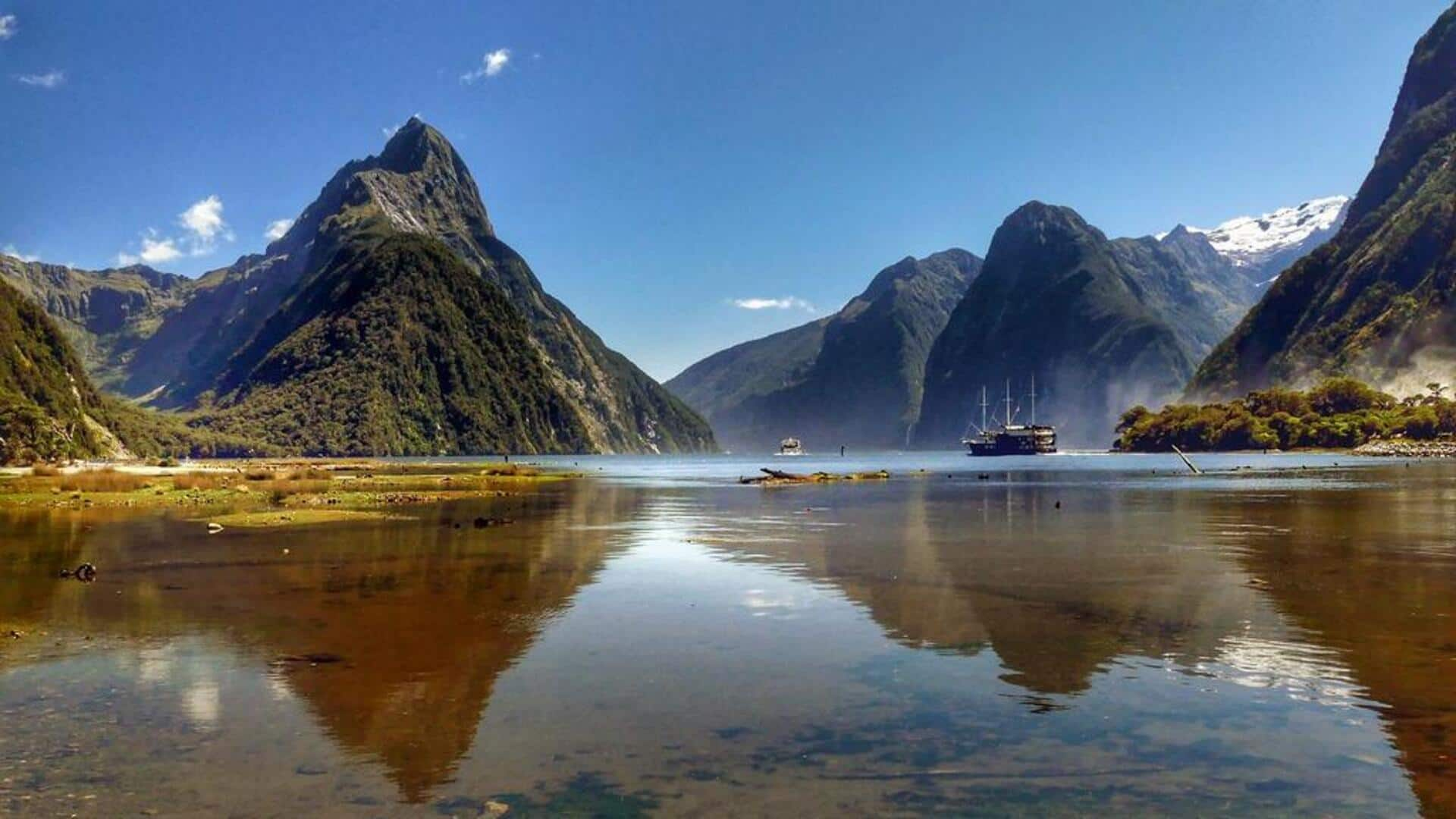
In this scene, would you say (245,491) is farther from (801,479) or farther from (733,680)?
(733,680)

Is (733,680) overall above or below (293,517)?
below

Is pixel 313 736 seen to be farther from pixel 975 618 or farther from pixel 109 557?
pixel 109 557

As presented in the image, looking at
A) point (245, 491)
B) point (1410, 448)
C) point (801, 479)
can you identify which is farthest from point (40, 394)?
point (1410, 448)

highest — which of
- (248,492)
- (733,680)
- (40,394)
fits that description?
(40,394)

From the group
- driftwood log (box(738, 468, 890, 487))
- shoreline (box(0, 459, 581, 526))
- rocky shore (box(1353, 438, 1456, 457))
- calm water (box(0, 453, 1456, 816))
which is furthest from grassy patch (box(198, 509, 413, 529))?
rocky shore (box(1353, 438, 1456, 457))

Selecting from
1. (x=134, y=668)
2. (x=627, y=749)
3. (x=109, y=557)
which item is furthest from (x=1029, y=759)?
(x=109, y=557)

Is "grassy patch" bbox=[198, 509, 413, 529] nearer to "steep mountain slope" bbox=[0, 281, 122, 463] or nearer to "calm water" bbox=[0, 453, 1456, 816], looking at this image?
"calm water" bbox=[0, 453, 1456, 816]

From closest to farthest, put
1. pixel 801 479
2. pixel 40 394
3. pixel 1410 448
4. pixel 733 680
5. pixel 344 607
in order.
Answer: pixel 733 680 < pixel 344 607 < pixel 801 479 < pixel 40 394 < pixel 1410 448

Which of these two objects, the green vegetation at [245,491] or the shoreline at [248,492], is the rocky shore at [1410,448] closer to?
the shoreline at [248,492]

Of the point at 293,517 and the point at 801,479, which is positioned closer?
the point at 293,517
